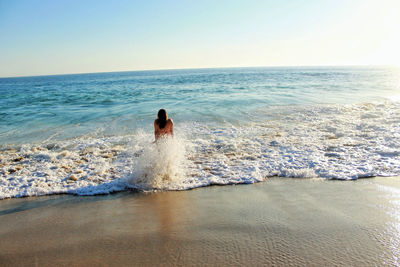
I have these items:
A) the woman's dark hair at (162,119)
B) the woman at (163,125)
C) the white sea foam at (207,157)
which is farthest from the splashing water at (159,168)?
the woman's dark hair at (162,119)

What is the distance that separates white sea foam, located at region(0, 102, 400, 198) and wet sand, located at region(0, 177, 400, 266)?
48 centimetres

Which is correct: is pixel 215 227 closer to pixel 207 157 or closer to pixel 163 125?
pixel 163 125

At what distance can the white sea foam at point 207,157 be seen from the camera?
5.41 m

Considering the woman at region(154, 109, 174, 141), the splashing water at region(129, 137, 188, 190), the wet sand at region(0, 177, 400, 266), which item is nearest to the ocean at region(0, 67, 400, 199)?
the splashing water at region(129, 137, 188, 190)

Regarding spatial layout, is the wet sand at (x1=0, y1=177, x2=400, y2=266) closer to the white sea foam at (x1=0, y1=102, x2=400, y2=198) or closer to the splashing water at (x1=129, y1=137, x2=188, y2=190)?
the splashing water at (x1=129, y1=137, x2=188, y2=190)

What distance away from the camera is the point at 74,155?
754 centimetres

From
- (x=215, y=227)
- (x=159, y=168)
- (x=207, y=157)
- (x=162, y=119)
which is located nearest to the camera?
(x=215, y=227)

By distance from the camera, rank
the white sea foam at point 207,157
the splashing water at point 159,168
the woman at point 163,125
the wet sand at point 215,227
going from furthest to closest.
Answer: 1. the woman at point 163,125
2. the white sea foam at point 207,157
3. the splashing water at point 159,168
4. the wet sand at point 215,227

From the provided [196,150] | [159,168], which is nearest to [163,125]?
[159,168]

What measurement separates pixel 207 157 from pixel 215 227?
140 inches

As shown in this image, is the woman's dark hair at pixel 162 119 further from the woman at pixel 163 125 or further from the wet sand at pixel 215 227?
the wet sand at pixel 215 227

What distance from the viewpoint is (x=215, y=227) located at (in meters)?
3.59

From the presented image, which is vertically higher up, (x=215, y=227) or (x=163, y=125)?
(x=163, y=125)

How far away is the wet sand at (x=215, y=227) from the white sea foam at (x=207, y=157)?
0.48 metres
